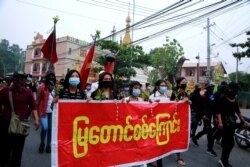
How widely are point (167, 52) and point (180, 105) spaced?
132 feet

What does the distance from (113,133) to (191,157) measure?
312cm

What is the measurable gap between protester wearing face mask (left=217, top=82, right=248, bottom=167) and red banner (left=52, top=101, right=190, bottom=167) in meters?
0.88

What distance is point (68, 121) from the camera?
12.9ft

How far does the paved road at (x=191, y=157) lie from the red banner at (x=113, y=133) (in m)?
1.03

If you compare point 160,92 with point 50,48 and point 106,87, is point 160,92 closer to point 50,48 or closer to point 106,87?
point 106,87

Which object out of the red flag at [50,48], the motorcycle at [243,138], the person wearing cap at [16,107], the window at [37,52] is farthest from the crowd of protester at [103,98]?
the window at [37,52]

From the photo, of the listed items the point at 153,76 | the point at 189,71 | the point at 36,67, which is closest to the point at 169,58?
the point at 153,76

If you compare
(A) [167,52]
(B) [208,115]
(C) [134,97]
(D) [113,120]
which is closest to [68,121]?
(D) [113,120]

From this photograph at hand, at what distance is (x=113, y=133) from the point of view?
4453mm

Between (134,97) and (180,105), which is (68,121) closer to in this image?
(134,97)

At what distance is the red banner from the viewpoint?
389cm

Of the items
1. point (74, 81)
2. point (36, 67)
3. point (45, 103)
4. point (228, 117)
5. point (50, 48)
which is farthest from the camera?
point (36, 67)

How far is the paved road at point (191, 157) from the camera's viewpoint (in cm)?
596

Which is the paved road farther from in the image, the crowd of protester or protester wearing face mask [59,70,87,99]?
protester wearing face mask [59,70,87,99]
